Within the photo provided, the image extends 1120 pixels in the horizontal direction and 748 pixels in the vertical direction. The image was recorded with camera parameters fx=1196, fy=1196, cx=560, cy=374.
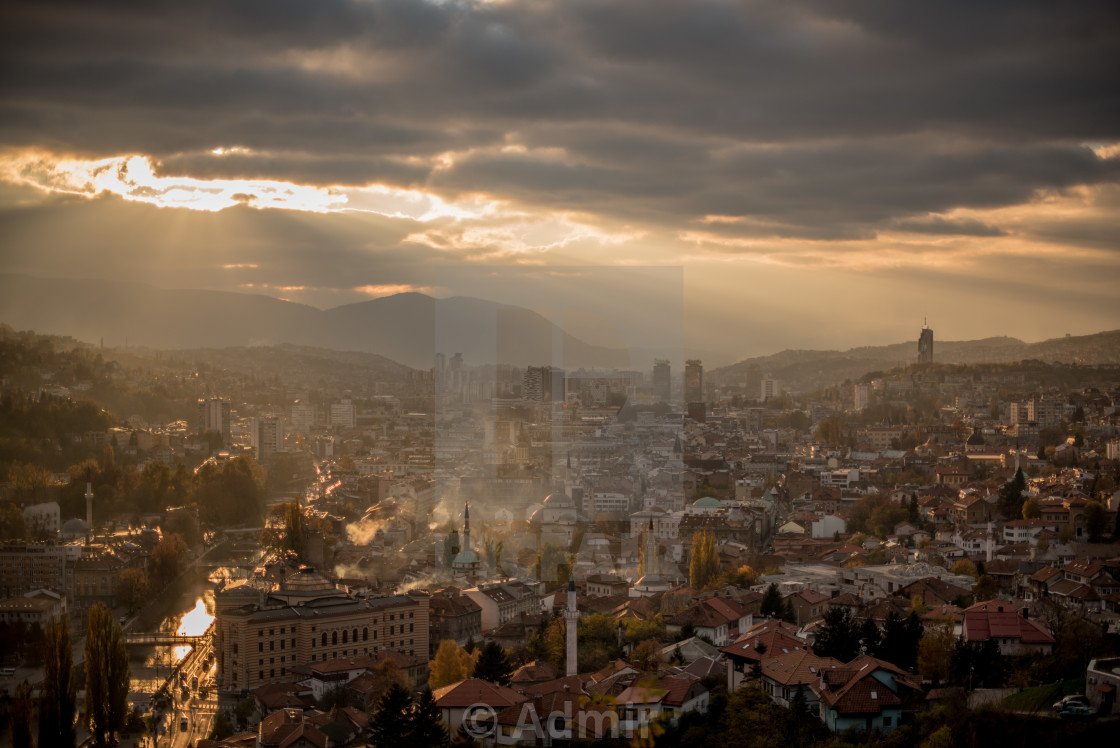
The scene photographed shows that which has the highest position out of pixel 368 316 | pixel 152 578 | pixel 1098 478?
pixel 368 316

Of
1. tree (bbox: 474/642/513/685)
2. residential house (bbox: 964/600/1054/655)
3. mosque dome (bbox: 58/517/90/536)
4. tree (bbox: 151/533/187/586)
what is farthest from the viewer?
mosque dome (bbox: 58/517/90/536)

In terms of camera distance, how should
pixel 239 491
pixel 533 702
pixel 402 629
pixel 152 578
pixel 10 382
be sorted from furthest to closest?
pixel 10 382 < pixel 239 491 < pixel 152 578 < pixel 402 629 < pixel 533 702

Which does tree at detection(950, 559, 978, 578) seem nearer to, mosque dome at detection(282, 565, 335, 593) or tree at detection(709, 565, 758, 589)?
tree at detection(709, 565, 758, 589)

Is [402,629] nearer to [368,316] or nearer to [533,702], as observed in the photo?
[533,702]

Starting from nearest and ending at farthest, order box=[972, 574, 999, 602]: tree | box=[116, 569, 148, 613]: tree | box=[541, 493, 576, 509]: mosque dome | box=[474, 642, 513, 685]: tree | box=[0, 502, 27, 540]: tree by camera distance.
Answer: box=[474, 642, 513, 685]: tree < box=[972, 574, 999, 602]: tree < box=[116, 569, 148, 613]: tree < box=[0, 502, 27, 540]: tree < box=[541, 493, 576, 509]: mosque dome

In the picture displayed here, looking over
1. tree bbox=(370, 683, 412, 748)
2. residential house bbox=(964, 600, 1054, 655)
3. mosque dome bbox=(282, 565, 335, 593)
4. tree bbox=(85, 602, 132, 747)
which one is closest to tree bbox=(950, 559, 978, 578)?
residential house bbox=(964, 600, 1054, 655)

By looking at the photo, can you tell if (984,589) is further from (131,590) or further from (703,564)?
(131,590)

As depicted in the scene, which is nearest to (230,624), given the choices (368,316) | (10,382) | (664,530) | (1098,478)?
(664,530)
